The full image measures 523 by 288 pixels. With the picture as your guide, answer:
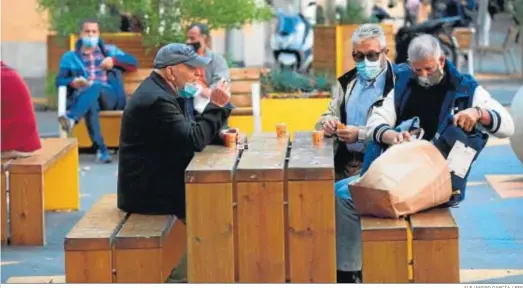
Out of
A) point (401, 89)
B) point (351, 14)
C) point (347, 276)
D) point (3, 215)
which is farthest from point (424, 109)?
point (351, 14)

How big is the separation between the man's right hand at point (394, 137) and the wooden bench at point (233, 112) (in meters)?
6.00

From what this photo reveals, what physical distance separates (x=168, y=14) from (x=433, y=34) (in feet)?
14.5

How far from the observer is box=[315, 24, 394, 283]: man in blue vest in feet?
21.6

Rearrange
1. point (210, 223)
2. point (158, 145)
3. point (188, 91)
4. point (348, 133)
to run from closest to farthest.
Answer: point (210, 223)
point (158, 145)
point (188, 91)
point (348, 133)

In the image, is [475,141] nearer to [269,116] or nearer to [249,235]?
[249,235]

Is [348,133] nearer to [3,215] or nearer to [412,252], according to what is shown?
[412,252]

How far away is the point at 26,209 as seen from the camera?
864 centimetres

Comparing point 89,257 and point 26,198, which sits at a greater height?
point 89,257

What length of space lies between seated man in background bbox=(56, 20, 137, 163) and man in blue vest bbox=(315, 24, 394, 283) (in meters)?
5.42

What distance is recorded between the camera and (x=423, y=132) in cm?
657

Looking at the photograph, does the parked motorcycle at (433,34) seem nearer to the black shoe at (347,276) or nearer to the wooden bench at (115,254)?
the black shoe at (347,276)

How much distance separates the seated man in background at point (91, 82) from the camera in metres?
12.4

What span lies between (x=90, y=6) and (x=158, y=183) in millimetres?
8019

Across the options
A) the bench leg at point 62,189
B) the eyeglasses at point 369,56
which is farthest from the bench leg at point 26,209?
the eyeglasses at point 369,56
